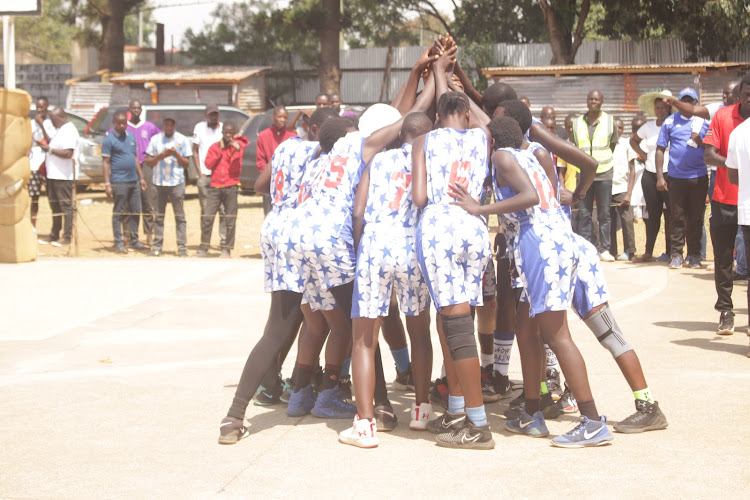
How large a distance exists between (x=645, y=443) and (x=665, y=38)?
2202cm

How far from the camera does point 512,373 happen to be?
6.85m

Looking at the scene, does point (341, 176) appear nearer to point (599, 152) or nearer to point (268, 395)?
point (268, 395)

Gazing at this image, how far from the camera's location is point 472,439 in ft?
16.7

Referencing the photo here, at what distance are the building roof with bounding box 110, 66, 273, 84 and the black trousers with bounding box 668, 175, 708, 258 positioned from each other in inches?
693

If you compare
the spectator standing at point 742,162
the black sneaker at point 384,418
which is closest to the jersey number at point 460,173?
the black sneaker at point 384,418

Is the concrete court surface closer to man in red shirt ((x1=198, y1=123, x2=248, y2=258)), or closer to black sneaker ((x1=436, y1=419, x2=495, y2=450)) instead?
black sneaker ((x1=436, y1=419, x2=495, y2=450))

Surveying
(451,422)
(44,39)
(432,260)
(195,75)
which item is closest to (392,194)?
(432,260)

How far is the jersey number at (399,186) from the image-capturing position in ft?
17.3

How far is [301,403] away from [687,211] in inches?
280

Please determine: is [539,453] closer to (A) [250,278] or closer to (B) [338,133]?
(B) [338,133]

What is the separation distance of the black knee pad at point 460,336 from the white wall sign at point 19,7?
9.02 m

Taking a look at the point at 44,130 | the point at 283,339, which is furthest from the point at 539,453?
the point at 44,130

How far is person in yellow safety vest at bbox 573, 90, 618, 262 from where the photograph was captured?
40.8 feet

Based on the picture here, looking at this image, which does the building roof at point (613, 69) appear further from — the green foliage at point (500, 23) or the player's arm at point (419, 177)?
the player's arm at point (419, 177)
